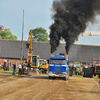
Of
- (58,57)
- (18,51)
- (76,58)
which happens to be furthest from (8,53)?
(58,57)

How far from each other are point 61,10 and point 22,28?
1770 centimetres

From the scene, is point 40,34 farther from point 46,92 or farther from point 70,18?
point 46,92

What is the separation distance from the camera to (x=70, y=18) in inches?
1347

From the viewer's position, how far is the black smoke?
3275 centimetres

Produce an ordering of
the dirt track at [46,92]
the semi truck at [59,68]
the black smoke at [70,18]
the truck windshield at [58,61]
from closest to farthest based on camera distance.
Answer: the dirt track at [46,92]
the semi truck at [59,68]
the truck windshield at [58,61]
the black smoke at [70,18]

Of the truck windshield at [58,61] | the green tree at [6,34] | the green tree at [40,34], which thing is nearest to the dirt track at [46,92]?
the truck windshield at [58,61]

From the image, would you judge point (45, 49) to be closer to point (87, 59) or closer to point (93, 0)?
point (87, 59)

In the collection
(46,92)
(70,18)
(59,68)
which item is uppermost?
(70,18)

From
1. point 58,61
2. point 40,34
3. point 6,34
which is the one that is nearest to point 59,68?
point 58,61

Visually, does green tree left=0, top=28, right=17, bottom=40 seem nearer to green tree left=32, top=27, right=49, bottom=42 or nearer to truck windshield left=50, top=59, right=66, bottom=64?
green tree left=32, top=27, right=49, bottom=42

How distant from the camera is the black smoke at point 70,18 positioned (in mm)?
32750

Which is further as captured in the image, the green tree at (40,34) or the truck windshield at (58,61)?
the green tree at (40,34)

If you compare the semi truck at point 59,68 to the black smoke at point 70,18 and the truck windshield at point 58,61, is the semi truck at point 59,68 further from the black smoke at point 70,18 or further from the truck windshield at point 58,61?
the black smoke at point 70,18

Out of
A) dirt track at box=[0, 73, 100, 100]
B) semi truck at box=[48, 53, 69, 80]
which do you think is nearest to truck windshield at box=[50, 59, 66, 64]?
semi truck at box=[48, 53, 69, 80]
